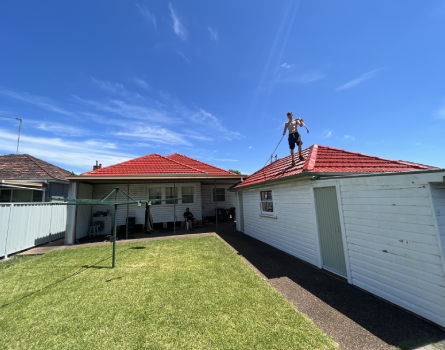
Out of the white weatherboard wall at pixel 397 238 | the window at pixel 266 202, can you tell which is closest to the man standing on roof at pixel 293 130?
the window at pixel 266 202

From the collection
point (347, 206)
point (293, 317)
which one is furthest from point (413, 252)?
point (293, 317)

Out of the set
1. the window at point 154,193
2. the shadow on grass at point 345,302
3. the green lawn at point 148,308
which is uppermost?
the window at point 154,193

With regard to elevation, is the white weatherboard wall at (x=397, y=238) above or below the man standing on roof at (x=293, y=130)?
below

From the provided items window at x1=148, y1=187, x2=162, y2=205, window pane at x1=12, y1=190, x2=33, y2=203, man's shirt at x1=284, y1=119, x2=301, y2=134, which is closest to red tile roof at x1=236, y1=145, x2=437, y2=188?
man's shirt at x1=284, y1=119, x2=301, y2=134

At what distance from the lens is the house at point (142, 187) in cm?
871

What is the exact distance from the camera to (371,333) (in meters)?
2.63

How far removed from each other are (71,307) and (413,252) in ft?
20.8

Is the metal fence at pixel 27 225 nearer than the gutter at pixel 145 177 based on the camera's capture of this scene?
Yes

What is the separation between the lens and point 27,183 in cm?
916

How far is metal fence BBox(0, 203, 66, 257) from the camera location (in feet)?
20.3

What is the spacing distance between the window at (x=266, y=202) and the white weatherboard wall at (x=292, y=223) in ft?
0.72

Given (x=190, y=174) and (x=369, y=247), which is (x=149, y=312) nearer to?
(x=369, y=247)

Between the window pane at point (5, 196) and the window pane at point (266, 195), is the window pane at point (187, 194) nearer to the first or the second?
the window pane at point (266, 195)

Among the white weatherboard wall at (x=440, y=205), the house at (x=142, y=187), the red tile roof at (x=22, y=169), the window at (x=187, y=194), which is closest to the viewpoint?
the white weatherboard wall at (x=440, y=205)
